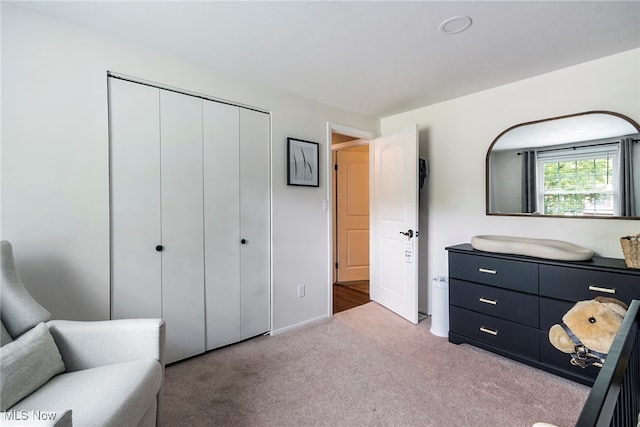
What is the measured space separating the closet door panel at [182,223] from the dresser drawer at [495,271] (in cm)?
216

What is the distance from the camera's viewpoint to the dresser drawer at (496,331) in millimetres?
2066

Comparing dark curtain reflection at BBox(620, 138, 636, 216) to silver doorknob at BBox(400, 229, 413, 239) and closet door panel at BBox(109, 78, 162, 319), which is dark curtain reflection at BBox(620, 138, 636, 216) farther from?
closet door panel at BBox(109, 78, 162, 319)

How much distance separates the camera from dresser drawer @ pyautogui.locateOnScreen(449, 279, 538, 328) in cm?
207

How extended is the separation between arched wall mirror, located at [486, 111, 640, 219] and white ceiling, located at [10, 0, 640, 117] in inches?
19.2

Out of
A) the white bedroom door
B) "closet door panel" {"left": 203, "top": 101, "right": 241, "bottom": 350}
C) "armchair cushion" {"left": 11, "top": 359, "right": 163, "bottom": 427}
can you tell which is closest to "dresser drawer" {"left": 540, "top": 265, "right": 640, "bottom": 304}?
the white bedroom door

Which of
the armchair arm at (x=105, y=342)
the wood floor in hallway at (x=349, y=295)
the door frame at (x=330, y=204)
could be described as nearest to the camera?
the armchair arm at (x=105, y=342)

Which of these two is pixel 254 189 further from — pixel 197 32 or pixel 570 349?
pixel 570 349

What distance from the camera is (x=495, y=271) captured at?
7.29 ft

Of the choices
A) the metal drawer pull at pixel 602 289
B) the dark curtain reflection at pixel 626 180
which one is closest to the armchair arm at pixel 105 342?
the metal drawer pull at pixel 602 289

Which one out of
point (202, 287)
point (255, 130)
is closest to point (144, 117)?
point (255, 130)

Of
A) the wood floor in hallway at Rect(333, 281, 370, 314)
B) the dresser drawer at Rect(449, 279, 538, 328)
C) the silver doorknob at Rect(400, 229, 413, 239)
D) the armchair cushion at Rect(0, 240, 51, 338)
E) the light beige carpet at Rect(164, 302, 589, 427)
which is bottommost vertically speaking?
the light beige carpet at Rect(164, 302, 589, 427)

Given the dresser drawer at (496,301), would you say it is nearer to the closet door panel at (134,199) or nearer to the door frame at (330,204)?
the door frame at (330,204)

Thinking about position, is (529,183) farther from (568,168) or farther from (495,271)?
(495,271)
